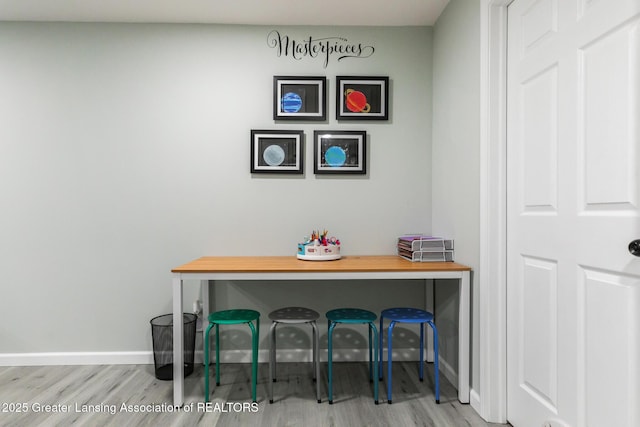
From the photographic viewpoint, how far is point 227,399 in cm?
204

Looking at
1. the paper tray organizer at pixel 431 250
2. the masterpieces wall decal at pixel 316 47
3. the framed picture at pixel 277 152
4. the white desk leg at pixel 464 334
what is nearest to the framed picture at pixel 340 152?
the framed picture at pixel 277 152

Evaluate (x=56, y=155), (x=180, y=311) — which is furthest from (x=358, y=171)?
(x=56, y=155)

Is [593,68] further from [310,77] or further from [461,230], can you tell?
[310,77]

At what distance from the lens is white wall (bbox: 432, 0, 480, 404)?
1.93m

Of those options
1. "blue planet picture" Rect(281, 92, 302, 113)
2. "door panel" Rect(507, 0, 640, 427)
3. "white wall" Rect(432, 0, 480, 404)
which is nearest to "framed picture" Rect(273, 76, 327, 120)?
"blue planet picture" Rect(281, 92, 302, 113)

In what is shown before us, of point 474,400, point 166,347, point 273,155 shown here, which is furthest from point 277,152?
point 474,400

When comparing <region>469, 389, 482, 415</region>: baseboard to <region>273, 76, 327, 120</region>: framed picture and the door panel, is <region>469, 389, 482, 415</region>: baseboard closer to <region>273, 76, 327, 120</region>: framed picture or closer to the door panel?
the door panel

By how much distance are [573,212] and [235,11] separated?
7.32 feet

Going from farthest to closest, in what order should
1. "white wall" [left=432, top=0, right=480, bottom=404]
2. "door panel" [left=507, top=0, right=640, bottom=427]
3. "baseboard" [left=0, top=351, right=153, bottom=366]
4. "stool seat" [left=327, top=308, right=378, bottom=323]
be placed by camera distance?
"baseboard" [left=0, top=351, right=153, bottom=366], "stool seat" [left=327, top=308, right=378, bottom=323], "white wall" [left=432, top=0, right=480, bottom=404], "door panel" [left=507, top=0, right=640, bottom=427]

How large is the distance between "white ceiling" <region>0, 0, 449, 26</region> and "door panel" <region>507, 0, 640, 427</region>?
2.75ft

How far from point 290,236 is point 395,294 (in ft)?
2.82

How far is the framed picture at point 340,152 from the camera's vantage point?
253 centimetres

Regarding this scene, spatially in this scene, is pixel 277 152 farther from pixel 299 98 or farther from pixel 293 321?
pixel 293 321

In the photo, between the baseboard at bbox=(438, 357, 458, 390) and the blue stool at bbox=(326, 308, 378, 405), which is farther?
the baseboard at bbox=(438, 357, 458, 390)
